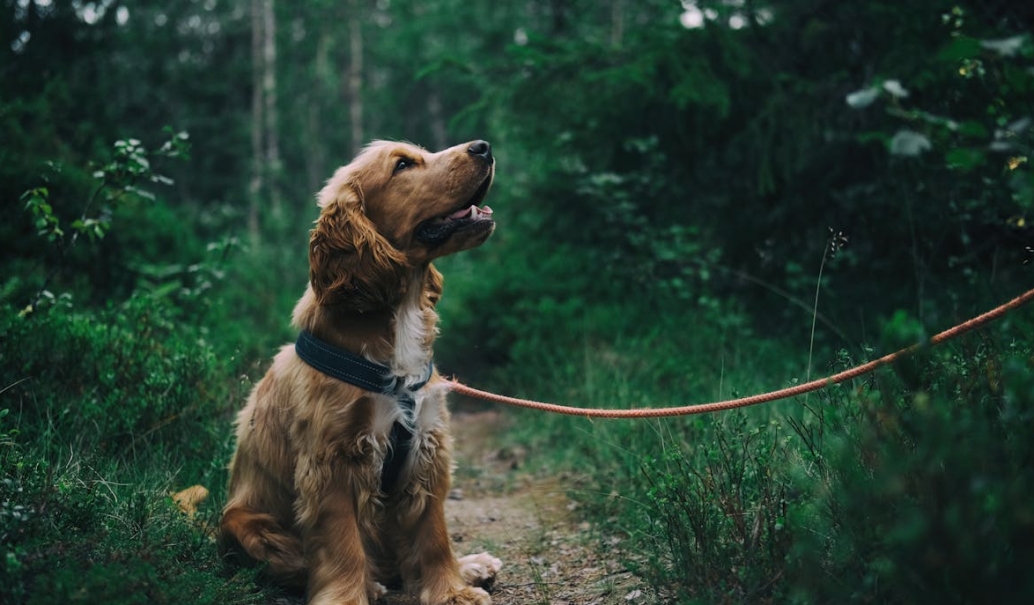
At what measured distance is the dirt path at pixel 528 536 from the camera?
3174mm

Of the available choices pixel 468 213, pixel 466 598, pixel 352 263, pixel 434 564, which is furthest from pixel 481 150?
pixel 466 598

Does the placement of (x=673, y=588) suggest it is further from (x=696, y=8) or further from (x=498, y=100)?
(x=498, y=100)

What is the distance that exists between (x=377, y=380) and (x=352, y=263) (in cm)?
48

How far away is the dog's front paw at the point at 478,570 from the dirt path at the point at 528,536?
0.07 meters

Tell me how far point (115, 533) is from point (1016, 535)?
283 centimetres

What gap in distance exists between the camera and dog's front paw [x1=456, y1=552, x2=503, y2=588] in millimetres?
3334

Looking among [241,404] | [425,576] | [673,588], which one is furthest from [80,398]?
[673,588]

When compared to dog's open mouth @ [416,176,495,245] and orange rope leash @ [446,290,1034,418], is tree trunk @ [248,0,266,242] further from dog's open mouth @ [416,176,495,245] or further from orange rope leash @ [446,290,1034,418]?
orange rope leash @ [446,290,1034,418]

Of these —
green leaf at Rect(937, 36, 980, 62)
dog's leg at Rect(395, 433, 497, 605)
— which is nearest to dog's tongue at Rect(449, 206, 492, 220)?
dog's leg at Rect(395, 433, 497, 605)

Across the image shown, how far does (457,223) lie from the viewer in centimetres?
337

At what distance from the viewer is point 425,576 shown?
10.5 ft

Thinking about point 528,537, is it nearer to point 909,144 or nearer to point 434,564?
point 434,564

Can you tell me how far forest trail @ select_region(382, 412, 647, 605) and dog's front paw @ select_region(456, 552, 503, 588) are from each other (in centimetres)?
7

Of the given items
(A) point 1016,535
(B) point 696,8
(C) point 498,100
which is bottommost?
(A) point 1016,535
